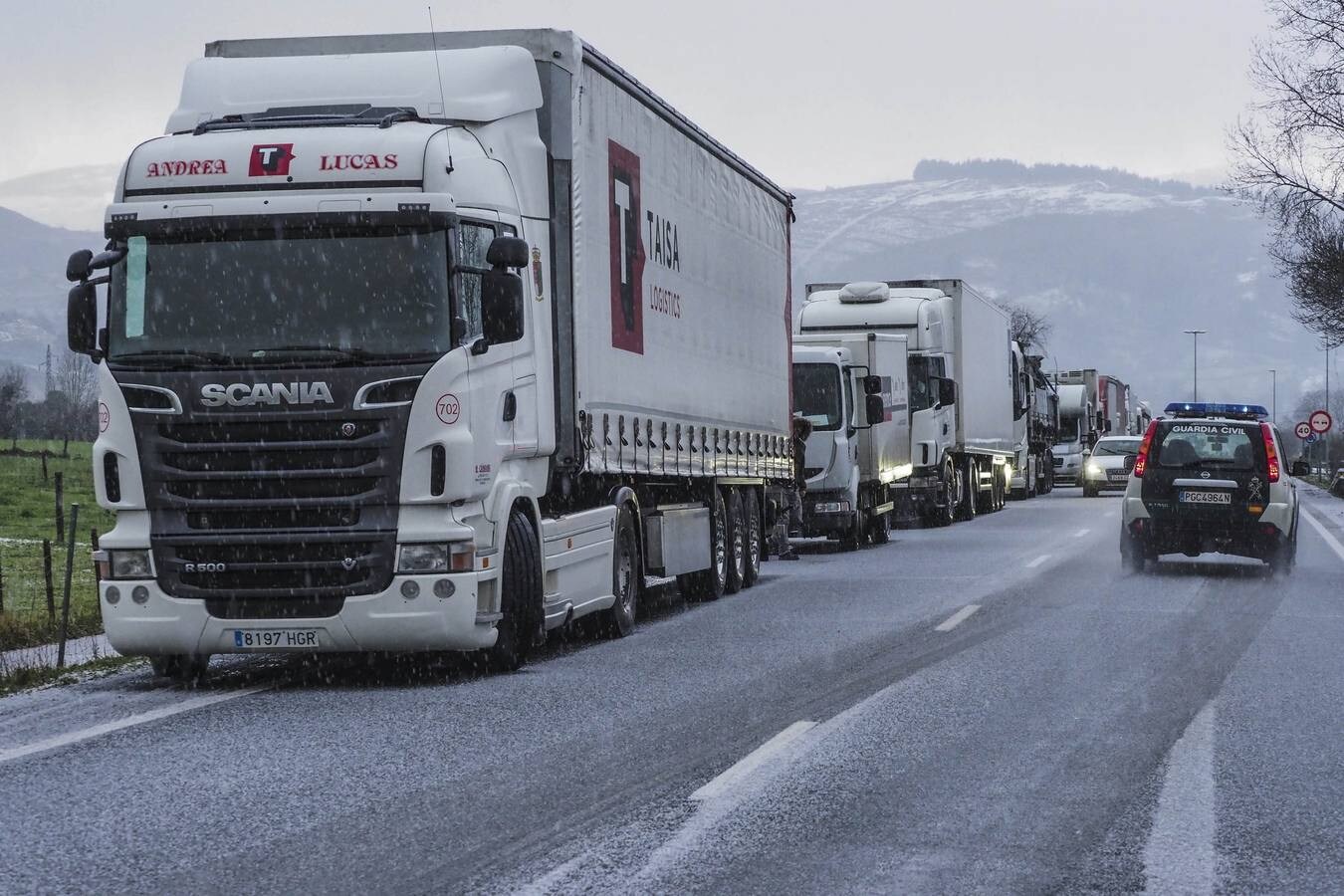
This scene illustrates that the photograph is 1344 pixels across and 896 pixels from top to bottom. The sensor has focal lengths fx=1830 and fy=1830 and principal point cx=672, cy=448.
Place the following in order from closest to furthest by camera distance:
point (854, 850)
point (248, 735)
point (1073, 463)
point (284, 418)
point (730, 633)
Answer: point (854, 850) → point (248, 735) → point (284, 418) → point (730, 633) → point (1073, 463)

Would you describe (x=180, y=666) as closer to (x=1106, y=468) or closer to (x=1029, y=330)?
(x=1106, y=468)

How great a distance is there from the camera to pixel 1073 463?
6112 centimetres

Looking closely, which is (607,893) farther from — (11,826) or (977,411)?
(977,411)

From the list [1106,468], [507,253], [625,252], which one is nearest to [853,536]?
[625,252]

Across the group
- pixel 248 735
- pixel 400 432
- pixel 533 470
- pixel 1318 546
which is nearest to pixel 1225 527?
pixel 1318 546

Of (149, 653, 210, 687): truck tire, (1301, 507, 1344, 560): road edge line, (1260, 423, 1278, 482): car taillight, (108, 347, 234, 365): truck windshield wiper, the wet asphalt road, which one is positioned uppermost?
(108, 347, 234, 365): truck windshield wiper

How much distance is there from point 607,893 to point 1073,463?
57252mm

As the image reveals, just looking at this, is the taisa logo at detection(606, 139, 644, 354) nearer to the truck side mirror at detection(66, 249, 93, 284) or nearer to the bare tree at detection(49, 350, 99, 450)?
the truck side mirror at detection(66, 249, 93, 284)

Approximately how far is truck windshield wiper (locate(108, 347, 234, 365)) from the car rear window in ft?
40.6

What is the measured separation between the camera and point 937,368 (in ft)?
105

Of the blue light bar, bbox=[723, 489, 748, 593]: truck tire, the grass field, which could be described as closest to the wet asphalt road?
the grass field

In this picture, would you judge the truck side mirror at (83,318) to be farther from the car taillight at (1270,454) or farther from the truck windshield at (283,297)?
the car taillight at (1270,454)

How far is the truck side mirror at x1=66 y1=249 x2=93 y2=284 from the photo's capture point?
34.2 feet

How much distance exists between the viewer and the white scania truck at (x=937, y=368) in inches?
1219
